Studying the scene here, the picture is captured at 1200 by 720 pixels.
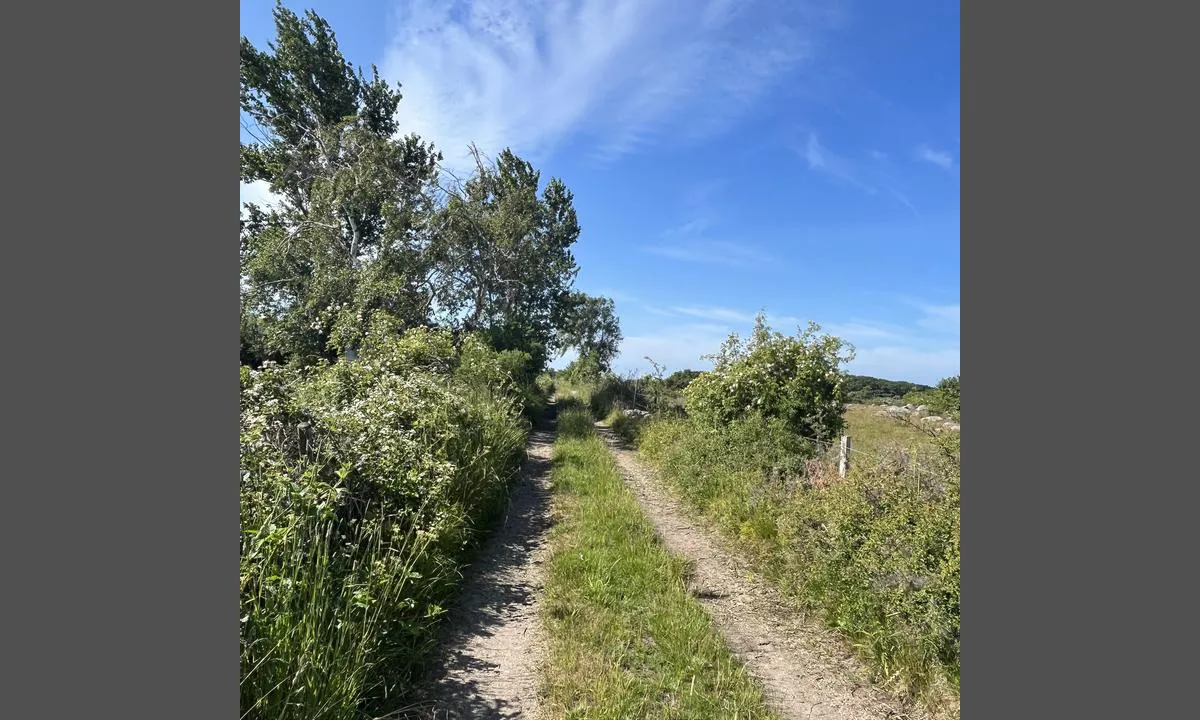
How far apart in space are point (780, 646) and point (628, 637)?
1.13 m

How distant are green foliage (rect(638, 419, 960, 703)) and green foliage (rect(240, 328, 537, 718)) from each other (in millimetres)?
2923

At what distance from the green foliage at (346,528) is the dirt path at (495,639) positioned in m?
0.19

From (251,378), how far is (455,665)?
Result: 9.01ft

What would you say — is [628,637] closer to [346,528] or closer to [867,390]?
[346,528]

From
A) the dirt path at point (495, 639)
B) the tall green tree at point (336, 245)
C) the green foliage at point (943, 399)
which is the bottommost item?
the dirt path at point (495, 639)

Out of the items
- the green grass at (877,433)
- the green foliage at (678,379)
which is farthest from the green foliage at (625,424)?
the green grass at (877,433)

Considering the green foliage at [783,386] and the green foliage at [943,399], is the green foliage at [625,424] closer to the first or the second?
the green foliage at [783,386]

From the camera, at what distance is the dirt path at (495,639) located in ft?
10.0

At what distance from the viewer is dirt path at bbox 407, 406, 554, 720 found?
306 cm

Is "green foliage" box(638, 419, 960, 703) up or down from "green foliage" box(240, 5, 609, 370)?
down

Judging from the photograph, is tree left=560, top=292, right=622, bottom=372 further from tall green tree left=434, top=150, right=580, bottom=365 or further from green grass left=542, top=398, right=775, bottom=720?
green grass left=542, top=398, right=775, bottom=720

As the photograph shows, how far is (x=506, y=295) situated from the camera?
62.4 feet

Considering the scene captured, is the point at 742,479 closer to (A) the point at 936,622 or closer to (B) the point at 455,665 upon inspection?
(A) the point at 936,622

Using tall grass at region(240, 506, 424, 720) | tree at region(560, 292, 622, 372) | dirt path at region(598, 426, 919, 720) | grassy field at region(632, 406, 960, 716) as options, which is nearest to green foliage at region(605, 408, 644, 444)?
grassy field at region(632, 406, 960, 716)
